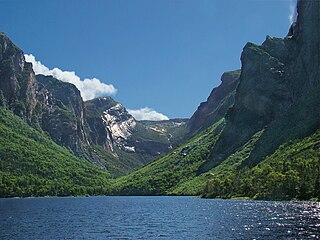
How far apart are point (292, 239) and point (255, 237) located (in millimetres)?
6679

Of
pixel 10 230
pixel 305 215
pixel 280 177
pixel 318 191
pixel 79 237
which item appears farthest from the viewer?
pixel 280 177

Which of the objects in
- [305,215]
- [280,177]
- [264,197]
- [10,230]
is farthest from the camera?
[264,197]

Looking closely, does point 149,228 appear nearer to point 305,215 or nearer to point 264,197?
point 305,215

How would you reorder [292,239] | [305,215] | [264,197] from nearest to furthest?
[292,239]
[305,215]
[264,197]

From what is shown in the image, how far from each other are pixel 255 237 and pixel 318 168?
100373 mm

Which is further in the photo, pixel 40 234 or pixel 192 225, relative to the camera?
pixel 192 225

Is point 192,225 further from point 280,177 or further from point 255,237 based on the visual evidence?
point 280,177

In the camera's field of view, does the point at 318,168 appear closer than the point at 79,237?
No

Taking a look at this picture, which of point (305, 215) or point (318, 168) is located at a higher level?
point (318, 168)

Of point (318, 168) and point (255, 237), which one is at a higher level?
point (318, 168)

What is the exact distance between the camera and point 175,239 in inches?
2928

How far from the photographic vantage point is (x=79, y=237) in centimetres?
8069

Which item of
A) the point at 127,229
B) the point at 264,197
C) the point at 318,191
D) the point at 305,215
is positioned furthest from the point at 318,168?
the point at 127,229

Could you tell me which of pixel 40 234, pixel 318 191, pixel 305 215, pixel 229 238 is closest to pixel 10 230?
pixel 40 234
